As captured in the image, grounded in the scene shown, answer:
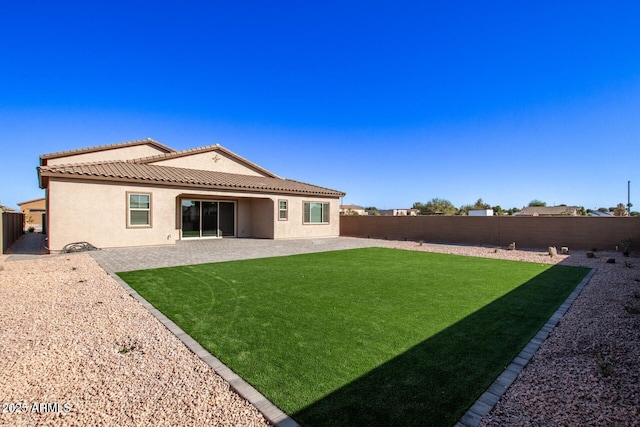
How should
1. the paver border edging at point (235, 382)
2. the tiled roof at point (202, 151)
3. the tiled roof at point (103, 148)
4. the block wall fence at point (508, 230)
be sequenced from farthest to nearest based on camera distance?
the tiled roof at point (103, 148), the tiled roof at point (202, 151), the block wall fence at point (508, 230), the paver border edging at point (235, 382)

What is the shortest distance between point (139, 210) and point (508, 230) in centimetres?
1948

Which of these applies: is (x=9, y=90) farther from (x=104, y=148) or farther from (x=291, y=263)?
(x=291, y=263)

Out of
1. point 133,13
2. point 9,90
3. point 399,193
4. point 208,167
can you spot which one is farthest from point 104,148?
point 399,193

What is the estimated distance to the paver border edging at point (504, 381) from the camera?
8.74 ft

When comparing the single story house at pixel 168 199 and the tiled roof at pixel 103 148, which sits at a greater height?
the tiled roof at pixel 103 148

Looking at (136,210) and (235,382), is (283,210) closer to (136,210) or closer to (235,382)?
(136,210)

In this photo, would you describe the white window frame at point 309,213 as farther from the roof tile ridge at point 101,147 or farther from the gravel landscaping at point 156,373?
the gravel landscaping at point 156,373

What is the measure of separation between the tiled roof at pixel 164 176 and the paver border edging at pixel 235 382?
1016 cm

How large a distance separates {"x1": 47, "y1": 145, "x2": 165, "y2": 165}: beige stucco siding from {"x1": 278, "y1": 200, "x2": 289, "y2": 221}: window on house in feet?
34.8

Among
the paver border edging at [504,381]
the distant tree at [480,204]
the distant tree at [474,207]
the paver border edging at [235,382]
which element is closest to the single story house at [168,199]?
the paver border edging at [235,382]

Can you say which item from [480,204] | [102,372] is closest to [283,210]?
[102,372]

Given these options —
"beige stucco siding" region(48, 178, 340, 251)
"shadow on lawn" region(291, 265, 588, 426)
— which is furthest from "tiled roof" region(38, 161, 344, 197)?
"shadow on lawn" region(291, 265, 588, 426)

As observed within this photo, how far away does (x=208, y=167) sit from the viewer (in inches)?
760

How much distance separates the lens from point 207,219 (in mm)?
18156
